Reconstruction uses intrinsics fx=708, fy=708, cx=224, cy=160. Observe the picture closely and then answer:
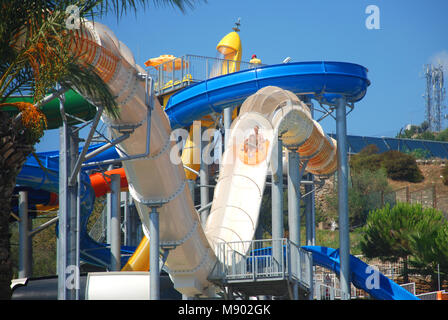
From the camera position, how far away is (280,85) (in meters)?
18.4

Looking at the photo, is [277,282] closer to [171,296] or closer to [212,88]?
[171,296]

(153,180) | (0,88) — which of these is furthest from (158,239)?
(0,88)

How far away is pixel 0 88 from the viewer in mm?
7168

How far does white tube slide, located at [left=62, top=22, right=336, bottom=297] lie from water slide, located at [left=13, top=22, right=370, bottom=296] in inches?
0.7

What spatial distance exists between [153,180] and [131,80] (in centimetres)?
196

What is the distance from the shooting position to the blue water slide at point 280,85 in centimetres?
1841

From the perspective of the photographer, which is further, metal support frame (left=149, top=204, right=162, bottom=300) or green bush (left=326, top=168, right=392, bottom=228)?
green bush (left=326, top=168, right=392, bottom=228)

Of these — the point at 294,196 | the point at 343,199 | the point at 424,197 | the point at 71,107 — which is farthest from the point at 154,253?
the point at 424,197

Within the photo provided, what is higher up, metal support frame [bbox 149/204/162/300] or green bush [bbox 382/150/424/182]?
green bush [bbox 382/150/424/182]

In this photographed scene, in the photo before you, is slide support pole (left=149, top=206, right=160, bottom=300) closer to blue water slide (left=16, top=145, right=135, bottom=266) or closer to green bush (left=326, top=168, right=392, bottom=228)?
blue water slide (left=16, top=145, right=135, bottom=266)

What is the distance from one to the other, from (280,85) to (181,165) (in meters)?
6.61

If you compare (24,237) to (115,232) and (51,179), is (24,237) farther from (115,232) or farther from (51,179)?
(115,232)

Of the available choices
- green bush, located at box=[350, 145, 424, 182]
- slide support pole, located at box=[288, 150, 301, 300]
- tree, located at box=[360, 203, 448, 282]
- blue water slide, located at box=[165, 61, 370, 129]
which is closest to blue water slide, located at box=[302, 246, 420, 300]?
slide support pole, located at box=[288, 150, 301, 300]

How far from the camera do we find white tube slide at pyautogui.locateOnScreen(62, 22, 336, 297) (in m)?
10.5
